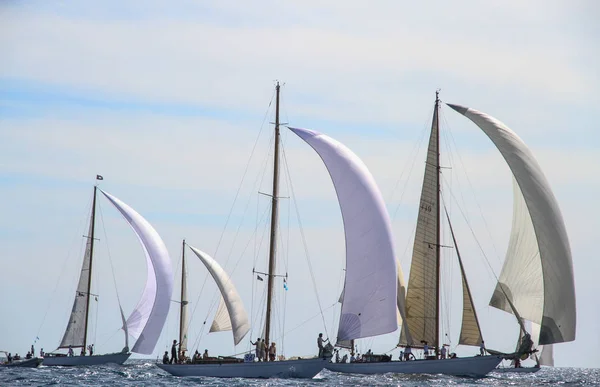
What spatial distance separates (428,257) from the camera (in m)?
52.4

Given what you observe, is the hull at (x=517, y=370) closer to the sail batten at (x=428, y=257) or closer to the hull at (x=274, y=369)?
the sail batten at (x=428, y=257)

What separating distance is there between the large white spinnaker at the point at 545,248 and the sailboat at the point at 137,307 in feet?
72.2

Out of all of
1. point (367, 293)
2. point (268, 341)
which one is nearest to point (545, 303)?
point (367, 293)

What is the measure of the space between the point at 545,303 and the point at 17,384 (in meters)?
20.9

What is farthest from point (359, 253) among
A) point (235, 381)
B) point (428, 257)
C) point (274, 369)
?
point (235, 381)

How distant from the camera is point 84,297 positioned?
219 feet

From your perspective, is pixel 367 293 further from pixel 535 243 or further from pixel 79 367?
pixel 79 367

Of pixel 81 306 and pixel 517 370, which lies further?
pixel 81 306

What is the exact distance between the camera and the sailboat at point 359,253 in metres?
47.8

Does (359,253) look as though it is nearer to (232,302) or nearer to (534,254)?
(534,254)

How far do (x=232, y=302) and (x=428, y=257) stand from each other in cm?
1020

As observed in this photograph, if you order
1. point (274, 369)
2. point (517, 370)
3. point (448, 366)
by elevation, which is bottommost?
point (274, 369)

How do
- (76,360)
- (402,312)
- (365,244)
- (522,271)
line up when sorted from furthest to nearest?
1. (76,360)
2. (402,312)
3. (522,271)
4. (365,244)

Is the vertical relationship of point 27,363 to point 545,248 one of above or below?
below
